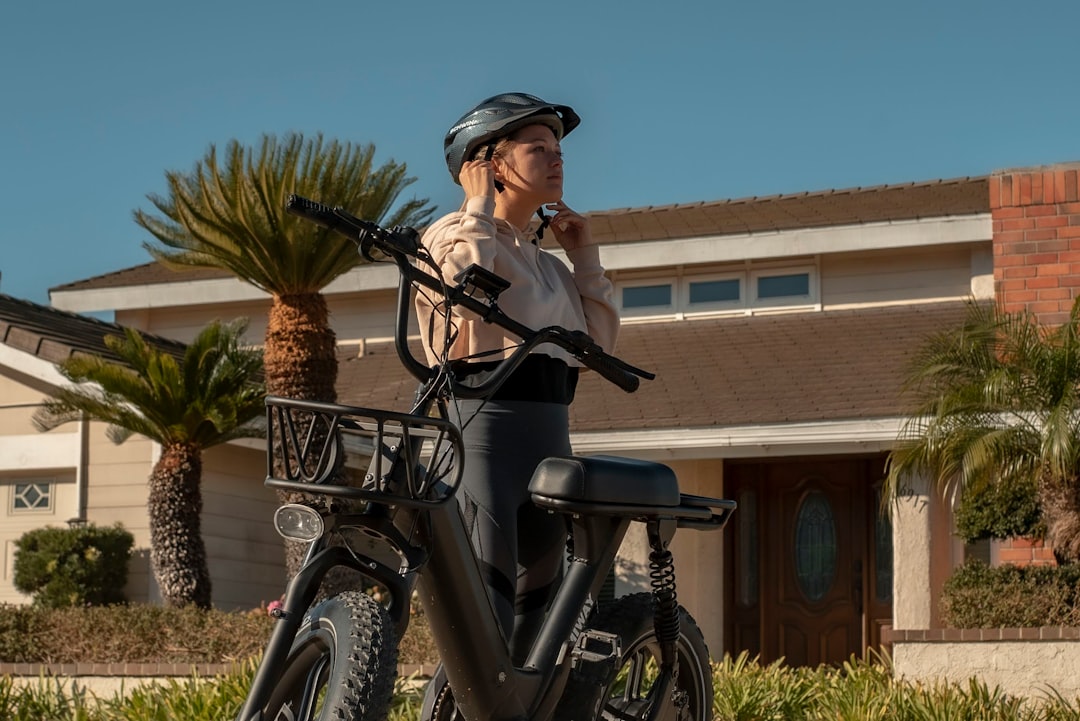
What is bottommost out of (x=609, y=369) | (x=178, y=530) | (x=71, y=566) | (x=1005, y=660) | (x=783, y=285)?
(x=1005, y=660)

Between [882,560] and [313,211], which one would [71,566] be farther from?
[313,211]

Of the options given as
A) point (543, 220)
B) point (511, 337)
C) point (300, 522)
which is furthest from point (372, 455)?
point (543, 220)

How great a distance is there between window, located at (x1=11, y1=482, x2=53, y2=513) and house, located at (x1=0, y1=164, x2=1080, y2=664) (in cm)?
3

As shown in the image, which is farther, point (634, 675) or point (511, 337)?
point (634, 675)

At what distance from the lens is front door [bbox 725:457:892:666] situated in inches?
634

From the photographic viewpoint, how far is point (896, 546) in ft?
46.1

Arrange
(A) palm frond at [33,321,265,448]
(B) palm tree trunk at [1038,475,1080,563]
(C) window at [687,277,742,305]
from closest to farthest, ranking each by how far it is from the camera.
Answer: (B) palm tree trunk at [1038,475,1080,563] < (A) palm frond at [33,321,265,448] < (C) window at [687,277,742,305]

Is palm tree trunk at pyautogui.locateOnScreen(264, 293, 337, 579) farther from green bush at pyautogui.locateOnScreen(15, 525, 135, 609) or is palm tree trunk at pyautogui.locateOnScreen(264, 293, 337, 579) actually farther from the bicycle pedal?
the bicycle pedal

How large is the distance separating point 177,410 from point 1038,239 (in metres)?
8.87

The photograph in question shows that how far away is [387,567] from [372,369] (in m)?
14.7

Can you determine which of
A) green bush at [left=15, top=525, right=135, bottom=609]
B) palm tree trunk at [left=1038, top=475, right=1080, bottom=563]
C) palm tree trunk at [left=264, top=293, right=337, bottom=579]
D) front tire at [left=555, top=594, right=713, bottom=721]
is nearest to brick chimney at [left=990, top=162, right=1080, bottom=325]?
palm tree trunk at [left=1038, top=475, right=1080, bottom=563]

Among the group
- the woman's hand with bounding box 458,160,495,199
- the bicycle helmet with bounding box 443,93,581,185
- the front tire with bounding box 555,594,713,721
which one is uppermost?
the bicycle helmet with bounding box 443,93,581,185

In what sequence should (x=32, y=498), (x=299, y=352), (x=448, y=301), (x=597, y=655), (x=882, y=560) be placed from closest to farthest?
(x=448, y=301), (x=597, y=655), (x=299, y=352), (x=882, y=560), (x=32, y=498)

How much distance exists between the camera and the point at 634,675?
435cm
